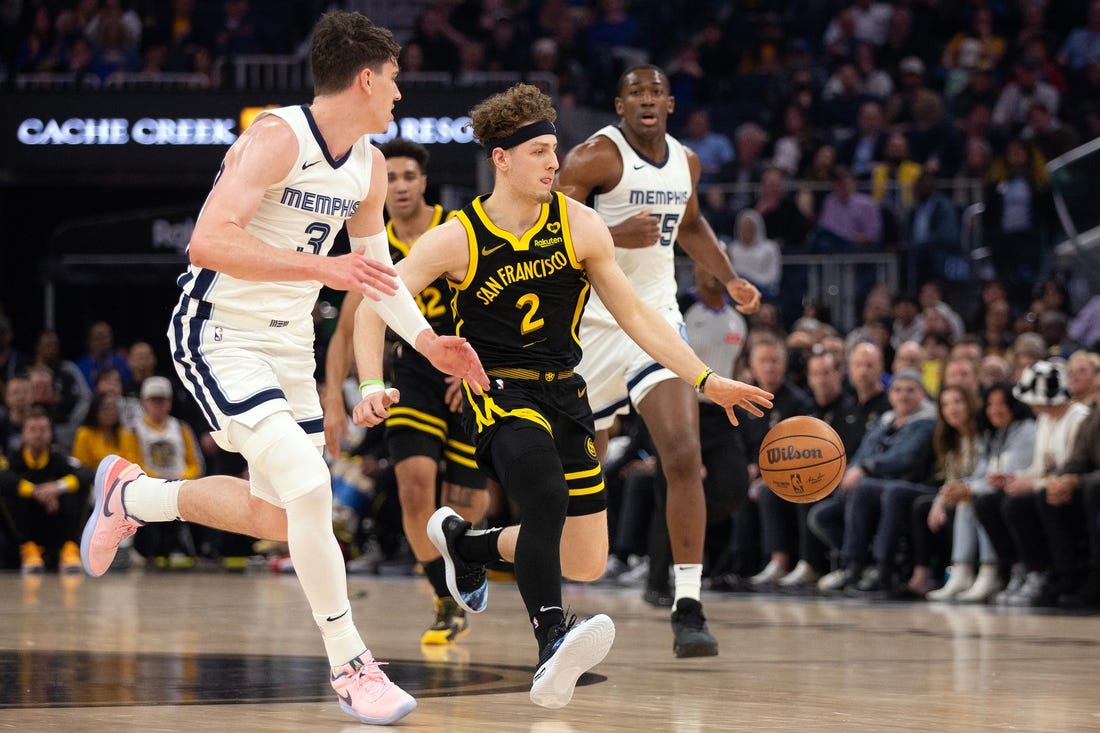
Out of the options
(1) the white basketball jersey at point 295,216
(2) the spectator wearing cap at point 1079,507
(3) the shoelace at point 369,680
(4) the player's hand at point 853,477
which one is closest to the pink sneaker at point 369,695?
(3) the shoelace at point 369,680

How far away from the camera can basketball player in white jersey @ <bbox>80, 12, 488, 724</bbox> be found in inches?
189

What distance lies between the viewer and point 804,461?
19.5 feet

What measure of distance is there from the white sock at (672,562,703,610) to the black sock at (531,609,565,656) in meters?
1.63

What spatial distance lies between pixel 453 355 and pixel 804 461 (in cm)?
164

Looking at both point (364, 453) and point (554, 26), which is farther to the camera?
point (554, 26)

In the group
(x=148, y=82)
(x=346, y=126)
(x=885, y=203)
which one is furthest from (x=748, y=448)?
(x=148, y=82)

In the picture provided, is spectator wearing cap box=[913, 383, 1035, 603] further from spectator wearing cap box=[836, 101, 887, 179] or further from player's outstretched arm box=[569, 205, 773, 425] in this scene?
spectator wearing cap box=[836, 101, 887, 179]

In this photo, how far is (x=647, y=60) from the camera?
61.4 feet

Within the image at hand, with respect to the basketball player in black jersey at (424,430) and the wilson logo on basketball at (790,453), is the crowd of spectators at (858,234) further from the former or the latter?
the wilson logo on basketball at (790,453)

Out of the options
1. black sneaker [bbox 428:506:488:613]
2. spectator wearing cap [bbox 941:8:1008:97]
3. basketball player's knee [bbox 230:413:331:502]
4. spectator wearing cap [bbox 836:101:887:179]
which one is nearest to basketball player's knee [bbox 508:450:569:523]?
basketball player's knee [bbox 230:413:331:502]

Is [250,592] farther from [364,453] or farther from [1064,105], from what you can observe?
[1064,105]

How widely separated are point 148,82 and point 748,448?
321 inches

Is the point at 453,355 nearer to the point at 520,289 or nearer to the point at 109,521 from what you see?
the point at 520,289

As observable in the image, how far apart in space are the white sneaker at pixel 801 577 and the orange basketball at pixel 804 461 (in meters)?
4.91
